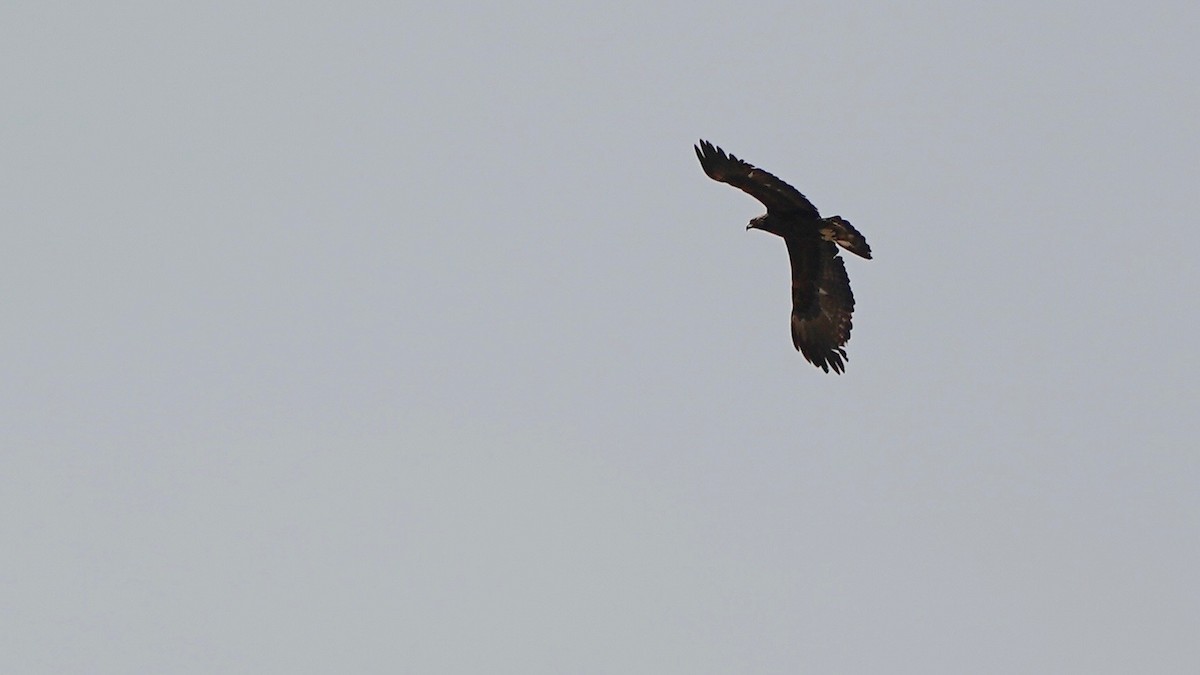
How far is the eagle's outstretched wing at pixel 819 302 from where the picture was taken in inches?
1238

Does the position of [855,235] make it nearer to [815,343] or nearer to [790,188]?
[790,188]

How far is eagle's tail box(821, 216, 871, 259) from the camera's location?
98.0 feet

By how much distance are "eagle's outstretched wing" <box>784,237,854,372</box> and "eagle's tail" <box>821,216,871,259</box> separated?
0.50m

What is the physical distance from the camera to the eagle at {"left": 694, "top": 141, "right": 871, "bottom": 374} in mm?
29453

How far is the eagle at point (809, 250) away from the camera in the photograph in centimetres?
2945

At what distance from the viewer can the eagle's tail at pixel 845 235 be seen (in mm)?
29859

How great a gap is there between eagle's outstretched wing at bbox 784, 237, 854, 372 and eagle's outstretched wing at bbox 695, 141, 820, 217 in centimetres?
127

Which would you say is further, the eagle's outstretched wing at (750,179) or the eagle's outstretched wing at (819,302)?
the eagle's outstretched wing at (819,302)

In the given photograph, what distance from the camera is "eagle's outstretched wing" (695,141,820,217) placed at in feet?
96.1

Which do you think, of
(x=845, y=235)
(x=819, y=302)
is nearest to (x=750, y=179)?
(x=845, y=235)

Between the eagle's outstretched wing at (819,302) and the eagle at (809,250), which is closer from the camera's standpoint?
the eagle at (809,250)

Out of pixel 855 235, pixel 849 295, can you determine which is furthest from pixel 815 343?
pixel 855 235

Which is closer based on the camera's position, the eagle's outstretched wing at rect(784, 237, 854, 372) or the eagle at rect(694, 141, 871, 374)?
the eagle at rect(694, 141, 871, 374)

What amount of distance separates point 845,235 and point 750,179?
185 centimetres
